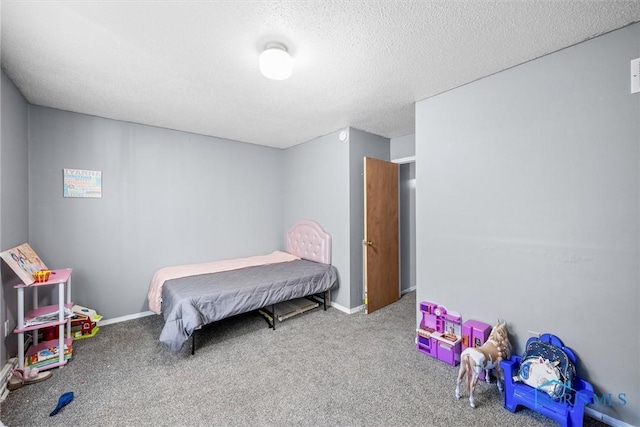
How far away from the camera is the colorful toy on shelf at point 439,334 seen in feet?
7.27

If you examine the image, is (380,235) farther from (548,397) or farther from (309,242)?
(548,397)

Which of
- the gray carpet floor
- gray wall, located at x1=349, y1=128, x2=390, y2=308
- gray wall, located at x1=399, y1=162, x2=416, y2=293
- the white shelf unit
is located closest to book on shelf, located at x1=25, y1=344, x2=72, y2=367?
the white shelf unit

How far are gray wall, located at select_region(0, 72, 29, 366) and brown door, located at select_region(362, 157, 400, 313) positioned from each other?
326 centimetres

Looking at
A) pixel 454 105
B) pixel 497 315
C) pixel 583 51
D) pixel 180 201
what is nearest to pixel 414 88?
pixel 454 105

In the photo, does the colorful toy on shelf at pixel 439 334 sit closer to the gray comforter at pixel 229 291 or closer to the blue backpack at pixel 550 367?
the blue backpack at pixel 550 367

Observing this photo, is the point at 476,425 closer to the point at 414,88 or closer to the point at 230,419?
the point at 230,419

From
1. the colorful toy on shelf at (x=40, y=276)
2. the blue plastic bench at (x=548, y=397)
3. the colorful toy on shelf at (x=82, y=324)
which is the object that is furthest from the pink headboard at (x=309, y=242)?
the colorful toy on shelf at (x=40, y=276)

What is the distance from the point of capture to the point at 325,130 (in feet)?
11.4

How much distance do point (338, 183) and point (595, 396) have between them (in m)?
2.85

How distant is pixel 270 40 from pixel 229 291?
220cm

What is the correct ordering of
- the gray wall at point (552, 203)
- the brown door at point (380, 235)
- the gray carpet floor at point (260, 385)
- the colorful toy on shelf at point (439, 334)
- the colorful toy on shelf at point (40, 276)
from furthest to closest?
the brown door at point (380, 235) → the colorful toy on shelf at point (439, 334) → the colorful toy on shelf at point (40, 276) → the gray carpet floor at point (260, 385) → the gray wall at point (552, 203)

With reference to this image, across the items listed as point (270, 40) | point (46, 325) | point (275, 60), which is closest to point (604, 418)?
point (275, 60)

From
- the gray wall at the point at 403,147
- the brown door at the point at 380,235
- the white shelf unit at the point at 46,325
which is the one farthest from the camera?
the gray wall at the point at 403,147

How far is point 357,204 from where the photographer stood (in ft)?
11.3
